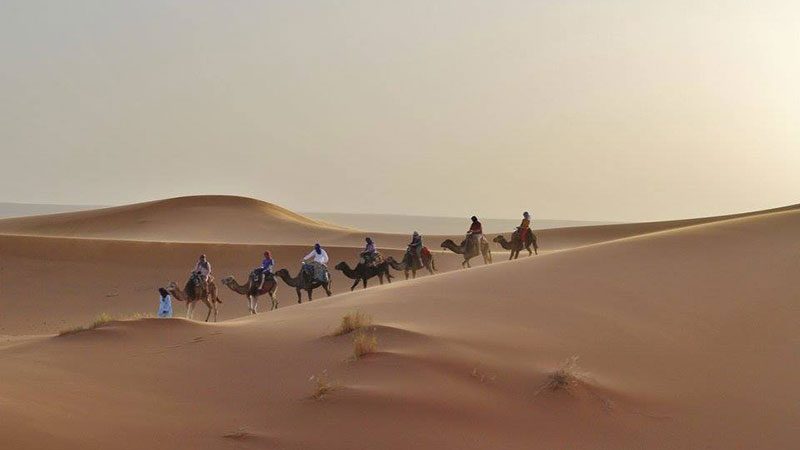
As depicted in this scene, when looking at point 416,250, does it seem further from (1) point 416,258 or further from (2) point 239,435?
(2) point 239,435

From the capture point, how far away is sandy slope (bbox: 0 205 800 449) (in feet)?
33.8

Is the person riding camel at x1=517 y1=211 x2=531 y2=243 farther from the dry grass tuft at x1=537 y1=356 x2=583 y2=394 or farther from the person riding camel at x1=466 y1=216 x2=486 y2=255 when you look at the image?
the dry grass tuft at x1=537 y1=356 x2=583 y2=394

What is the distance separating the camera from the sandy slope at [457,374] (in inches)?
405

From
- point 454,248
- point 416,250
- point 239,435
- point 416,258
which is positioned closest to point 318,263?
point 416,258

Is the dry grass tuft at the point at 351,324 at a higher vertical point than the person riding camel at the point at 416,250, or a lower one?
lower

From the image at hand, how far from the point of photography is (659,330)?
1501cm

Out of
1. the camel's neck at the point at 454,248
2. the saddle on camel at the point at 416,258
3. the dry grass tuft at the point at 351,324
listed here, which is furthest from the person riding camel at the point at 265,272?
the dry grass tuft at the point at 351,324

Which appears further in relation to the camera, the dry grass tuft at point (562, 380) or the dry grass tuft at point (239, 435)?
the dry grass tuft at point (562, 380)

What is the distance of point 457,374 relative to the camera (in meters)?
11.9

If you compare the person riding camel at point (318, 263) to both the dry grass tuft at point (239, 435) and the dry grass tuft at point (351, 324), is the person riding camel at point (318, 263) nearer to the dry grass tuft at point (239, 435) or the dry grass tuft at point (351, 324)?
the dry grass tuft at point (351, 324)

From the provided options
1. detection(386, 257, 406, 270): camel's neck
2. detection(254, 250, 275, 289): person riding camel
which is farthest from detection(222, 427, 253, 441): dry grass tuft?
detection(386, 257, 406, 270): camel's neck

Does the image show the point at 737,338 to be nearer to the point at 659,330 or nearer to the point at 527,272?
the point at 659,330

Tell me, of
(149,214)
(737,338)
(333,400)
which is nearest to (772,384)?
(737,338)

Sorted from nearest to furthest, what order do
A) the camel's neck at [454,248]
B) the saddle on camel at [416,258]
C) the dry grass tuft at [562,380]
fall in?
the dry grass tuft at [562,380] → the saddle on camel at [416,258] → the camel's neck at [454,248]
